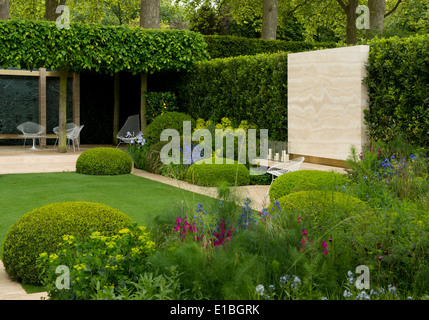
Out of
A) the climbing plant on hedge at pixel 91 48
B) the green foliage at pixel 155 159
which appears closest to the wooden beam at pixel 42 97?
the climbing plant on hedge at pixel 91 48

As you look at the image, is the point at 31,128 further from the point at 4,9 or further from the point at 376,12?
the point at 376,12

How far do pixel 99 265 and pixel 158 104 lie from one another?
Answer: 1207 cm

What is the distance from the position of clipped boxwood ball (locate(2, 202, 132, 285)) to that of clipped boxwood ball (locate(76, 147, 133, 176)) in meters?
6.68

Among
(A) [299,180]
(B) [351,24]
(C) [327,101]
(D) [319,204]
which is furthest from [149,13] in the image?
(D) [319,204]

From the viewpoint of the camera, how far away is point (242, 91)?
12.2 meters

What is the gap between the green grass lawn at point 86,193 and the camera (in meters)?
7.50

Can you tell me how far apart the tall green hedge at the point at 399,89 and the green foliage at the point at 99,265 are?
5.63 m

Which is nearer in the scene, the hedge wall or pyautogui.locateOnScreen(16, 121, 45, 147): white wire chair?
pyautogui.locateOnScreen(16, 121, 45, 147): white wire chair

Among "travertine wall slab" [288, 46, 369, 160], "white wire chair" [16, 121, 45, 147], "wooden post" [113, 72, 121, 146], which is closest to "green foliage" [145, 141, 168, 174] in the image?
"travertine wall slab" [288, 46, 369, 160]

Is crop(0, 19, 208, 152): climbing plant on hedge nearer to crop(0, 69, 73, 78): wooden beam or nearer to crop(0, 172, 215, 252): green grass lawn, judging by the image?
crop(0, 69, 73, 78): wooden beam

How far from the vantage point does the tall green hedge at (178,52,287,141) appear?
10945mm

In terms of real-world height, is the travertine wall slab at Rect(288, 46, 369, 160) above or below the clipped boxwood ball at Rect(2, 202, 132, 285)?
above
